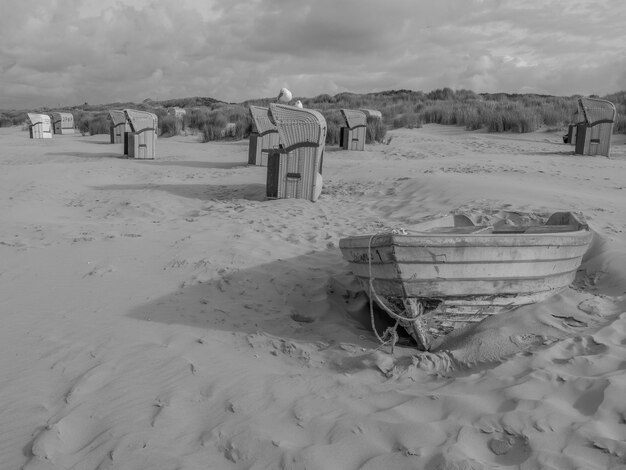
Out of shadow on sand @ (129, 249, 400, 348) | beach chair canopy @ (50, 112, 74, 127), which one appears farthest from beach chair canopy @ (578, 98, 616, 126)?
beach chair canopy @ (50, 112, 74, 127)

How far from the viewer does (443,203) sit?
25.7 feet

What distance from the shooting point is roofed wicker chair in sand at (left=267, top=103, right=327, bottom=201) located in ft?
27.4

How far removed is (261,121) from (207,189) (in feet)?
9.81

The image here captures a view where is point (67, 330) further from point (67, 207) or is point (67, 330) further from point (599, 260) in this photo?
point (67, 207)

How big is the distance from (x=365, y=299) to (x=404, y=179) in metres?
5.30

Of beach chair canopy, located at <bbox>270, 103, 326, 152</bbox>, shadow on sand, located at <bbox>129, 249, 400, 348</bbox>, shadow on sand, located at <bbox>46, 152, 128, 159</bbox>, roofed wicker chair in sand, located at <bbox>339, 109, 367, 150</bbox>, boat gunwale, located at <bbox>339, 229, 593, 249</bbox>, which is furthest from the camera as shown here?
shadow on sand, located at <bbox>46, 152, 128, 159</bbox>

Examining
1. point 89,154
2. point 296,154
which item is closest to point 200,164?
point 89,154

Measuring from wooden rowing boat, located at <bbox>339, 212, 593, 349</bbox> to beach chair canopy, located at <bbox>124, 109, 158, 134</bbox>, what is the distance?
39.2 ft

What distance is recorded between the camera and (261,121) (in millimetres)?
12344

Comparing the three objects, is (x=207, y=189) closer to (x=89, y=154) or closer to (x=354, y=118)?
(x=354, y=118)

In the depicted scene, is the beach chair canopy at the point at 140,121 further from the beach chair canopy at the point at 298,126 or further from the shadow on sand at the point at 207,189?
the beach chair canopy at the point at 298,126

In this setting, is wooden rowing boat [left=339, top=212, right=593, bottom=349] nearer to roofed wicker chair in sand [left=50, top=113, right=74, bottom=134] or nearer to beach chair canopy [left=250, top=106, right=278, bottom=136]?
beach chair canopy [left=250, top=106, right=278, bottom=136]

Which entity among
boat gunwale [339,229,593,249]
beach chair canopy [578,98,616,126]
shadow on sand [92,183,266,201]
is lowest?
shadow on sand [92,183,266,201]

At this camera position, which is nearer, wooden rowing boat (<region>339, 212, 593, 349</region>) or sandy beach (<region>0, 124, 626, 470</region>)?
sandy beach (<region>0, 124, 626, 470</region>)
